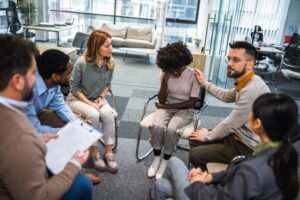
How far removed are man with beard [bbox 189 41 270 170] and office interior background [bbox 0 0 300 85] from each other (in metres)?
2.93

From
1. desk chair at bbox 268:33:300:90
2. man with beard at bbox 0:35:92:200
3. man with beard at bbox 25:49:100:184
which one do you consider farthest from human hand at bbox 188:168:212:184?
desk chair at bbox 268:33:300:90

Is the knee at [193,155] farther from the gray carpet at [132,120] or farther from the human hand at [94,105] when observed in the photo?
the human hand at [94,105]

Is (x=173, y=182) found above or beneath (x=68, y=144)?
beneath

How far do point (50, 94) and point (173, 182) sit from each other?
3.71 feet

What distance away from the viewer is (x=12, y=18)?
12.1 feet

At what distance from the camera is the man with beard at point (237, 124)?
1.86 metres

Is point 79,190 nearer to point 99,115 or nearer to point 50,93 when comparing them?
point 50,93

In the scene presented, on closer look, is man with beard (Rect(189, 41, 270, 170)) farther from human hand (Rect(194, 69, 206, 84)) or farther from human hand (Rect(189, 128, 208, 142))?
human hand (Rect(194, 69, 206, 84))

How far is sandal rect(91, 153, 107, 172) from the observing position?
7.88 feet

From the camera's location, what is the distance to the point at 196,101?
246cm

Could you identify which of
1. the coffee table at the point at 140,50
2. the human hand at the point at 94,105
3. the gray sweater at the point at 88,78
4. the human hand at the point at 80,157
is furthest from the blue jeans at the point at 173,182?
the coffee table at the point at 140,50

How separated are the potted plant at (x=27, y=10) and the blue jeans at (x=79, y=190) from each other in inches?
124

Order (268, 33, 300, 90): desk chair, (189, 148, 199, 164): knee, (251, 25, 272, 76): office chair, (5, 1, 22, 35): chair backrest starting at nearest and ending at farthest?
(189, 148, 199, 164): knee → (5, 1, 22, 35): chair backrest → (268, 33, 300, 90): desk chair → (251, 25, 272, 76): office chair

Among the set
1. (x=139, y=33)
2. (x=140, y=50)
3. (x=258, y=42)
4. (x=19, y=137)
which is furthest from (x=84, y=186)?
(x=139, y=33)
